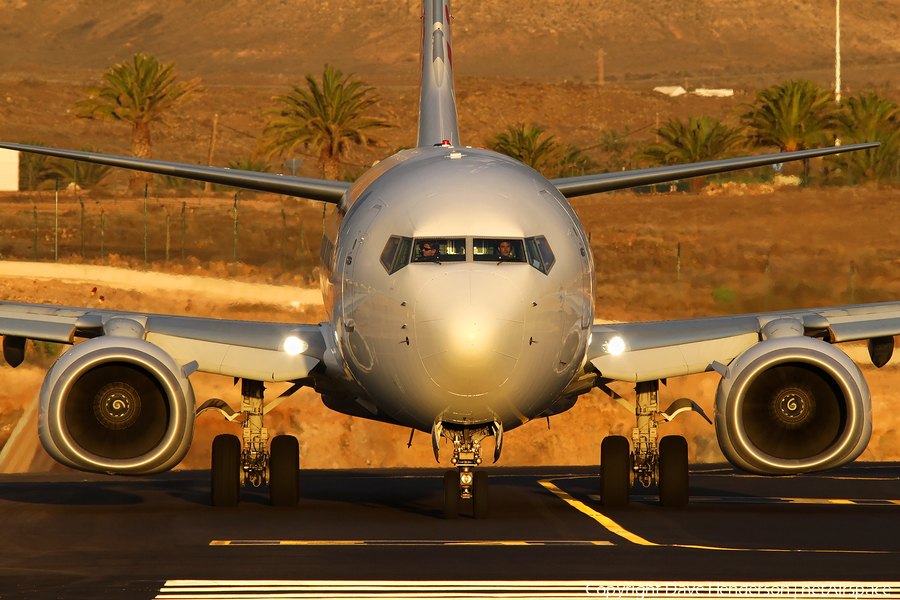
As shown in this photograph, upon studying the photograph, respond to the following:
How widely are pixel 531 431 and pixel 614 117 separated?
12635 cm

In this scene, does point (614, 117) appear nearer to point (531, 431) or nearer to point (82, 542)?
point (531, 431)

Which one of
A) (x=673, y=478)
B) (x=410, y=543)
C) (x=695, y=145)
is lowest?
(x=410, y=543)

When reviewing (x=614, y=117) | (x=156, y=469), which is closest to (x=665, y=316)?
(x=156, y=469)

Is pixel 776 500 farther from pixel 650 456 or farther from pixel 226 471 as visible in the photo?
pixel 226 471

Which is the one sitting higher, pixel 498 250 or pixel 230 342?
pixel 498 250

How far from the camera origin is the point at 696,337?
19406 millimetres

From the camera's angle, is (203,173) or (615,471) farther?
(615,471)

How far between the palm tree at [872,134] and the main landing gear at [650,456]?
65004 mm

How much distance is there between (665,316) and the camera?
56.0 metres

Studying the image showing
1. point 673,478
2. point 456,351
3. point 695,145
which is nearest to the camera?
point 456,351

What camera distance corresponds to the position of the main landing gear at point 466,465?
55.7 ft

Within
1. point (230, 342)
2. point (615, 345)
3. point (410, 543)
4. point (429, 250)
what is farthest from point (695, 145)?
point (410, 543)

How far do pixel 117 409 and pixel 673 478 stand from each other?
7.87 metres

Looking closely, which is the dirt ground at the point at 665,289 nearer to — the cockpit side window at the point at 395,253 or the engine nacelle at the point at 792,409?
the engine nacelle at the point at 792,409
